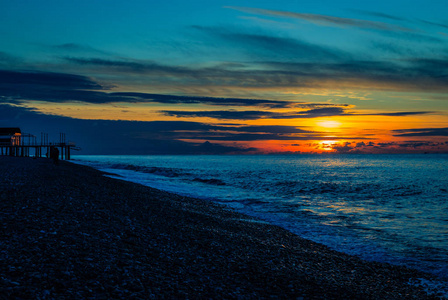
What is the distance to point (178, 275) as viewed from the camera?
8359mm

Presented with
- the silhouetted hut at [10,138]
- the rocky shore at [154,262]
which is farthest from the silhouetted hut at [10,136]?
the rocky shore at [154,262]

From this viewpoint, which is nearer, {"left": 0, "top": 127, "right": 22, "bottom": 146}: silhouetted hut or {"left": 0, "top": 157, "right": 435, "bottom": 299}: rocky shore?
{"left": 0, "top": 157, "right": 435, "bottom": 299}: rocky shore

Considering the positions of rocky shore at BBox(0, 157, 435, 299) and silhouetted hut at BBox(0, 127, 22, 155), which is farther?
silhouetted hut at BBox(0, 127, 22, 155)

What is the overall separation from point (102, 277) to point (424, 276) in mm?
10390

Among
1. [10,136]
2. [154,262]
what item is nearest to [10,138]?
[10,136]

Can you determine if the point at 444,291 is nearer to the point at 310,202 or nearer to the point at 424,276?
the point at 424,276

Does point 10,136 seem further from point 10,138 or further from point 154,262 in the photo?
point 154,262

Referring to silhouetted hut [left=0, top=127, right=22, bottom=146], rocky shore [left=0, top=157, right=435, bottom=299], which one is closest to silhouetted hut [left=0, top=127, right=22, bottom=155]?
silhouetted hut [left=0, top=127, right=22, bottom=146]

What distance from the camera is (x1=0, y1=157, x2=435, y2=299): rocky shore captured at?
6977 millimetres

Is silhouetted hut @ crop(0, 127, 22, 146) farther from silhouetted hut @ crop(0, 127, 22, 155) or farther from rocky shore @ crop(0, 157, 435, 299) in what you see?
rocky shore @ crop(0, 157, 435, 299)

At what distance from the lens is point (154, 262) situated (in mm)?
8961

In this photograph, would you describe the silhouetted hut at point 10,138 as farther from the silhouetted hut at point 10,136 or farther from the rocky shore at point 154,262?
the rocky shore at point 154,262

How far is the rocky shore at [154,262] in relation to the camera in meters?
6.98

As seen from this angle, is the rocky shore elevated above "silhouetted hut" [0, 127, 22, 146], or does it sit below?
below
